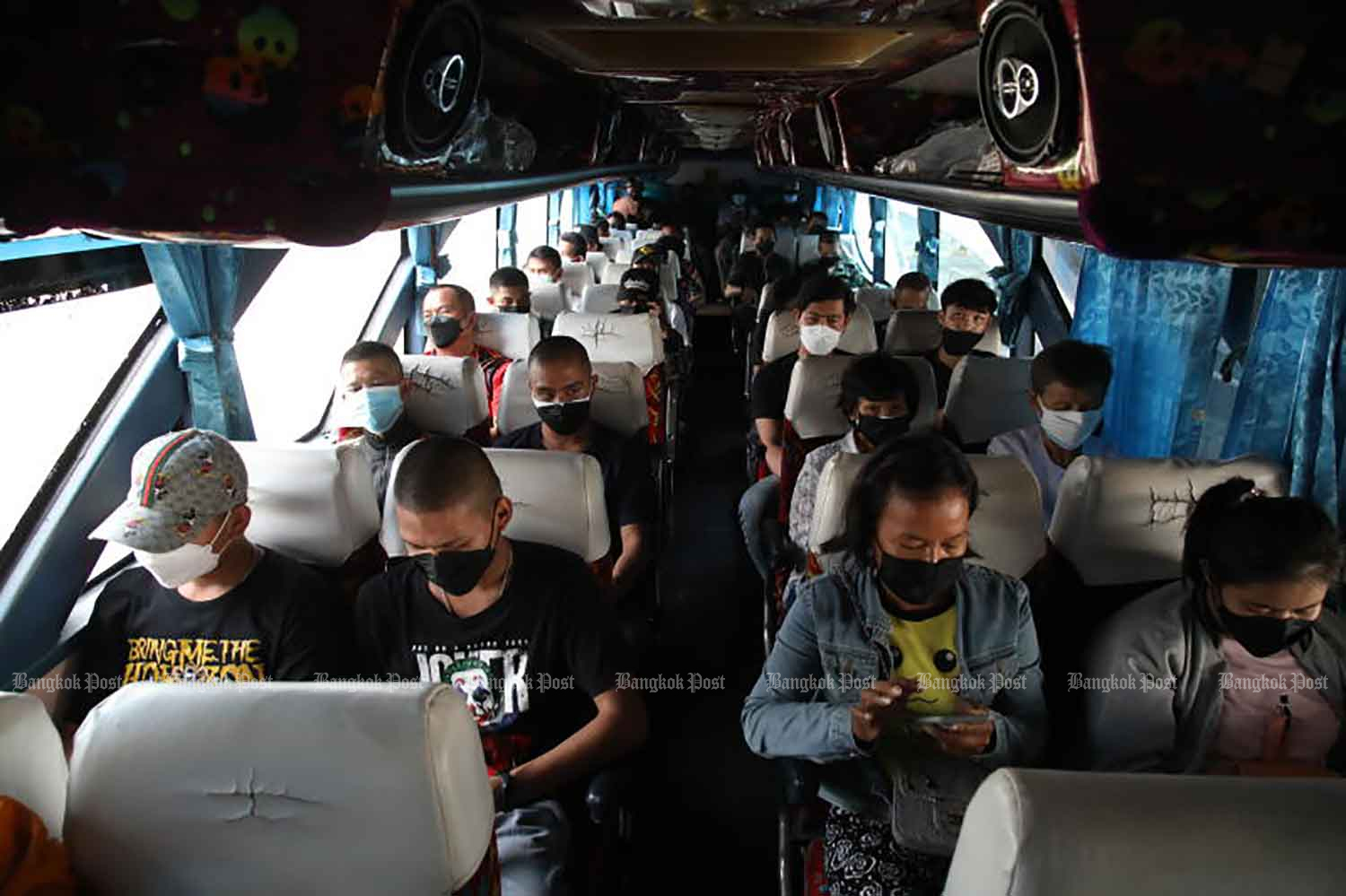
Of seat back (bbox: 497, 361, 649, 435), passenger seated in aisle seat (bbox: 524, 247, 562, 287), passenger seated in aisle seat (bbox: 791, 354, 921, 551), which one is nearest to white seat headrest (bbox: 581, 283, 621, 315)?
passenger seated in aisle seat (bbox: 524, 247, 562, 287)

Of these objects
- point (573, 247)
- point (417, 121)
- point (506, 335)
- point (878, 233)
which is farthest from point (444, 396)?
point (878, 233)

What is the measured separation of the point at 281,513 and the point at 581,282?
615 centimetres

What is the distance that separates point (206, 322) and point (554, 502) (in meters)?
1.67

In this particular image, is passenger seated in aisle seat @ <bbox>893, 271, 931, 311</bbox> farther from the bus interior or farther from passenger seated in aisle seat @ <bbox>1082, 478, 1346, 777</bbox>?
passenger seated in aisle seat @ <bbox>1082, 478, 1346, 777</bbox>

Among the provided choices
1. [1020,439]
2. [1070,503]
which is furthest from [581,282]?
[1070,503]

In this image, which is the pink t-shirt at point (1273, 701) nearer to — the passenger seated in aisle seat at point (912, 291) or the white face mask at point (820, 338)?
the white face mask at point (820, 338)

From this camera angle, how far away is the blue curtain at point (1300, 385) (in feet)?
8.34

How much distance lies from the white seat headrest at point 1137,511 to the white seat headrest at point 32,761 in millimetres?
2484

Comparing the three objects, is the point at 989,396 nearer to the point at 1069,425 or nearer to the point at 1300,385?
the point at 1069,425

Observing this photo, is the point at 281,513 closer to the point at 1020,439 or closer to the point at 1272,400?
the point at 1020,439

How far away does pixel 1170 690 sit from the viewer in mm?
2043

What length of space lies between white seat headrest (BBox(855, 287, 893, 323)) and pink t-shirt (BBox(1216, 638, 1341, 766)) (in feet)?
19.2

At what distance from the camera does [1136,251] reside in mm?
1339

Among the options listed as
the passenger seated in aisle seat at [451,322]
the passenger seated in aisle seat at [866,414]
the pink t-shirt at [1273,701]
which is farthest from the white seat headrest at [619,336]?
the pink t-shirt at [1273,701]
